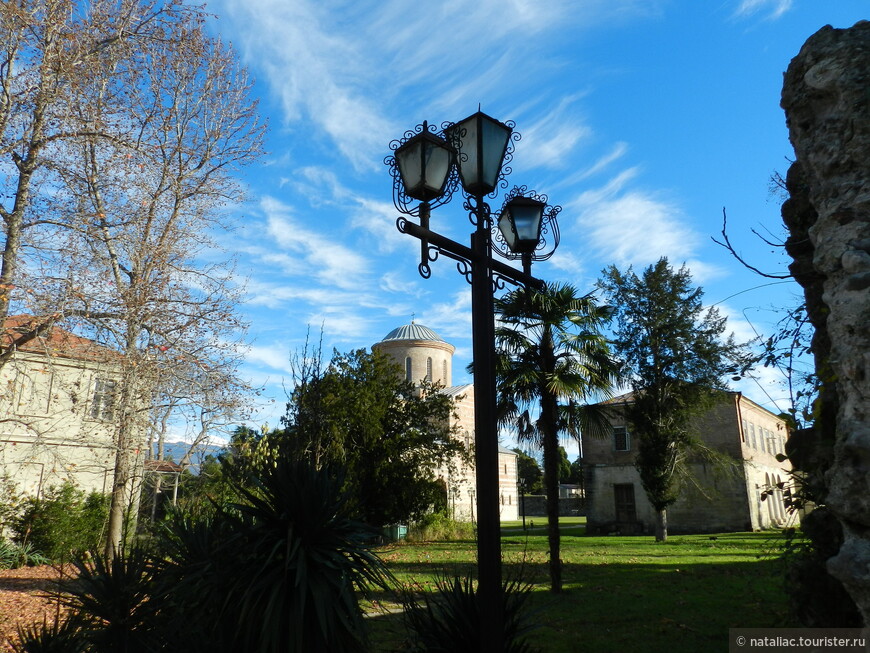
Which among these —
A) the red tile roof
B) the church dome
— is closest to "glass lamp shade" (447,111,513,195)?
the red tile roof

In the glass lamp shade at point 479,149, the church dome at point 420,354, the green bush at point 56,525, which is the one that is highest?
the church dome at point 420,354

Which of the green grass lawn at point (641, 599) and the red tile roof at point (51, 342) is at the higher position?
the red tile roof at point (51, 342)

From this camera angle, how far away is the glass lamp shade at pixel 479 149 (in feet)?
15.6

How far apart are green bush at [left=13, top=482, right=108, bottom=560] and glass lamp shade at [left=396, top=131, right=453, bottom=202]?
16070mm

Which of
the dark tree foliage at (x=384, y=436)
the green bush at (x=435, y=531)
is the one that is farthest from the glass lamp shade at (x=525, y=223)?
the green bush at (x=435, y=531)

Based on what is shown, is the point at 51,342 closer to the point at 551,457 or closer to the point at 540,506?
the point at 551,457

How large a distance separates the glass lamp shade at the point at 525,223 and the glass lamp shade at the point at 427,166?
0.97 metres

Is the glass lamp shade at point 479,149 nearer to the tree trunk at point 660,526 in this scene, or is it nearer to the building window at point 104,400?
the building window at point 104,400

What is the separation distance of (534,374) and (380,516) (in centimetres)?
1200

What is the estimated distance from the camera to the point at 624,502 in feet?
107

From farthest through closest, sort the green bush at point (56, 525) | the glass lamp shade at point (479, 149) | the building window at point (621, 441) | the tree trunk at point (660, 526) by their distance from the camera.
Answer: the building window at point (621, 441)
the tree trunk at point (660, 526)
the green bush at point (56, 525)
the glass lamp shade at point (479, 149)

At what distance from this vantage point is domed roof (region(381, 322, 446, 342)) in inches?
1854

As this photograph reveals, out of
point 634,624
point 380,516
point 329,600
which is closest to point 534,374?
point 634,624

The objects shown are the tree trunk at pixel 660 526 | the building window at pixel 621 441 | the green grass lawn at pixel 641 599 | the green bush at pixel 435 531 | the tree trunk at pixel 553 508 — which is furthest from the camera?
the building window at pixel 621 441
